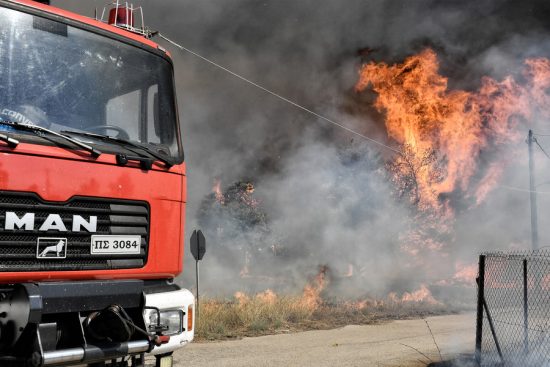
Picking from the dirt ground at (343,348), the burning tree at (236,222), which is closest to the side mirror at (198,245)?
the dirt ground at (343,348)

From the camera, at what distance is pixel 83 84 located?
3973mm

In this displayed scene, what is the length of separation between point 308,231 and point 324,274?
2.99 metres

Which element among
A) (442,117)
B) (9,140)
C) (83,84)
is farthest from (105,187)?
(442,117)

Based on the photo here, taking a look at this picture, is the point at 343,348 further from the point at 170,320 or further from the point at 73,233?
the point at 73,233

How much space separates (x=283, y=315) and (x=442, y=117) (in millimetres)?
13142

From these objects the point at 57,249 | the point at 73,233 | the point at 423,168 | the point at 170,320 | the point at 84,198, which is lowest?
the point at 170,320

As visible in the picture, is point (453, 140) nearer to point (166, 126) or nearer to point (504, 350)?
point (504, 350)

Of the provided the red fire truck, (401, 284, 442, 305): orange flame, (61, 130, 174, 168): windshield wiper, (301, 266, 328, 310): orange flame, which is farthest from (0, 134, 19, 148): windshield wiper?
(401, 284, 442, 305): orange flame

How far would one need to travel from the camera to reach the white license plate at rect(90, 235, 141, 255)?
11.9 feet

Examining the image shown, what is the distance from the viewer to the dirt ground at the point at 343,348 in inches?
281

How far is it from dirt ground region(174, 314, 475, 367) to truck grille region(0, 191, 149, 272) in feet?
11.7

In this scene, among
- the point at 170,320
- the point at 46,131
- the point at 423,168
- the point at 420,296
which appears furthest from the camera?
the point at 423,168

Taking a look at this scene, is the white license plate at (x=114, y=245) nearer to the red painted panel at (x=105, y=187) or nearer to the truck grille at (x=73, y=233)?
the truck grille at (x=73, y=233)

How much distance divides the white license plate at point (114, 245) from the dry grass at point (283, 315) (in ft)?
17.5
